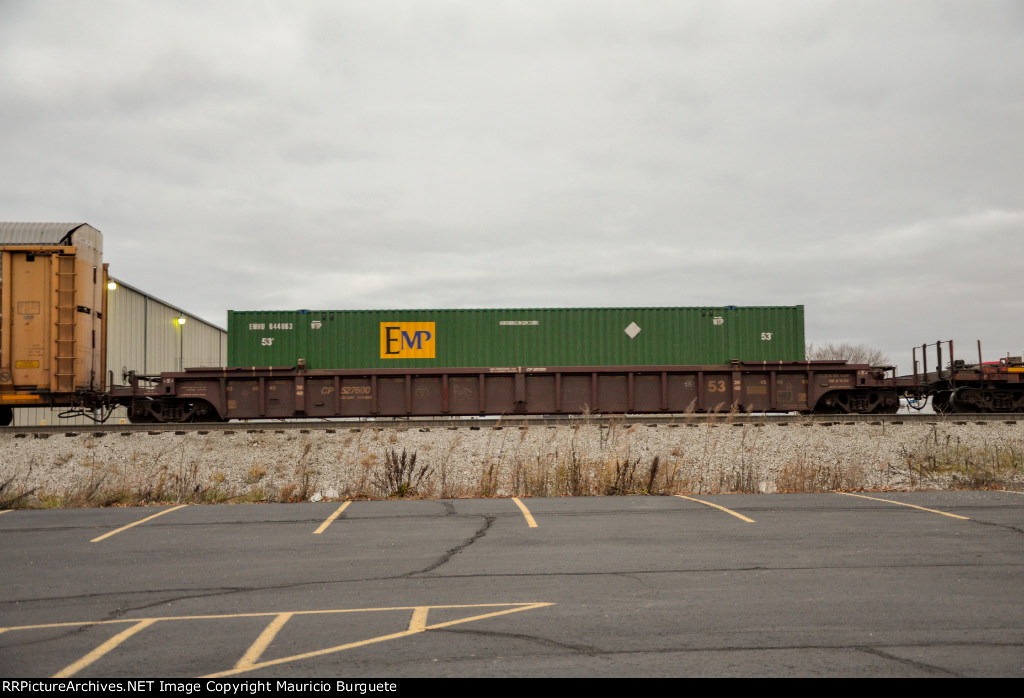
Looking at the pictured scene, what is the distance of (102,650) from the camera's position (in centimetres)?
486

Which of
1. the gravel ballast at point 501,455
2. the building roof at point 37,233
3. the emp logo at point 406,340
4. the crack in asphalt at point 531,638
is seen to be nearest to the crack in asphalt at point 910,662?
the crack in asphalt at point 531,638

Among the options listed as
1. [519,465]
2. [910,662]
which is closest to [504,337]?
[519,465]

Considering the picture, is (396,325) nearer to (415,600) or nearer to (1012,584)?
(415,600)

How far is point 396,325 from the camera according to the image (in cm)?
2141

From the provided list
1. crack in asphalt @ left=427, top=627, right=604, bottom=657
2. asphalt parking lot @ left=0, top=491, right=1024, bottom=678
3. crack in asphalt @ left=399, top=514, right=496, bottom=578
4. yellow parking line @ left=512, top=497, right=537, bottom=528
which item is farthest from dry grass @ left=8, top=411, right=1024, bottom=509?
crack in asphalt @ left=427, top=627, right=604, bottom=657

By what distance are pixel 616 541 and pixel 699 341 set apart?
1468 centimetres

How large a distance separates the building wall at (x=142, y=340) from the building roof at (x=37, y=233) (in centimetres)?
691

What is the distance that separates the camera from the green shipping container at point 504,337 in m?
21.4

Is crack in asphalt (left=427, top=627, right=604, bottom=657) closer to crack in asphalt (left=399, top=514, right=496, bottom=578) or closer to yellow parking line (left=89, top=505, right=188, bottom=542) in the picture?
crack in asphalt (left=399, top=514, right=496, bottom=578)

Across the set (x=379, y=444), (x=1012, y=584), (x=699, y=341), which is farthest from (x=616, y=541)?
(x=699, y=341)

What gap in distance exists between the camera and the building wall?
28.9 meters

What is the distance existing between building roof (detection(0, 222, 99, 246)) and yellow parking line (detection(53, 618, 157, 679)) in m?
15.9

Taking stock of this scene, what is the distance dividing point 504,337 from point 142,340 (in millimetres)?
19858

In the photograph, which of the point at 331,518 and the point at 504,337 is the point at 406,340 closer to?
the point at 504,337
